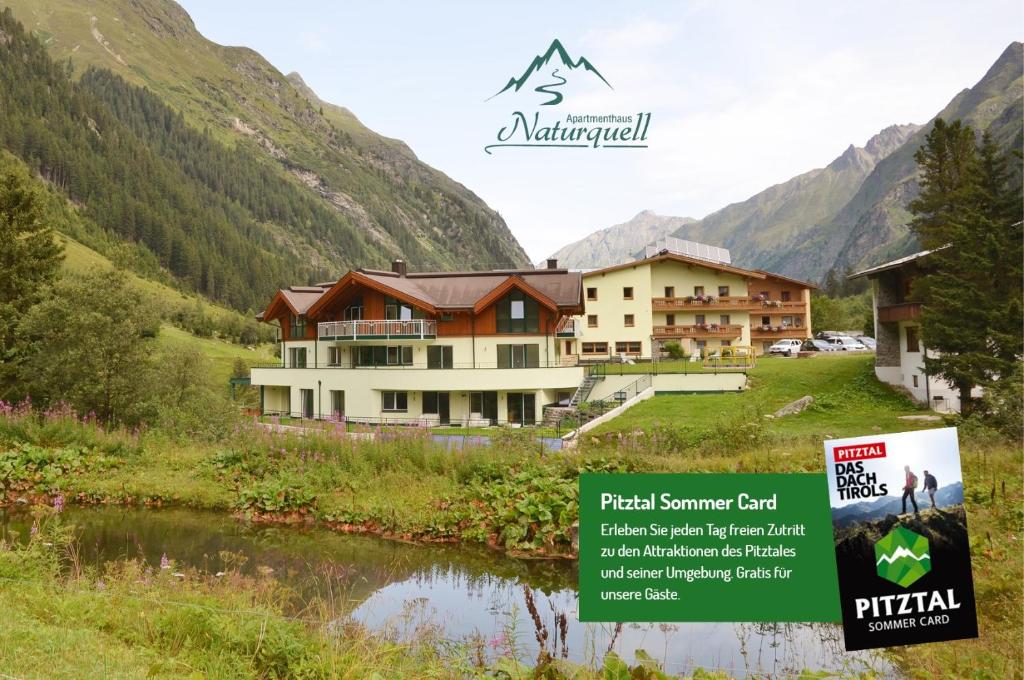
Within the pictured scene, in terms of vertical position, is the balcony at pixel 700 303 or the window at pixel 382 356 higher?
the balcony at pixel 700 303

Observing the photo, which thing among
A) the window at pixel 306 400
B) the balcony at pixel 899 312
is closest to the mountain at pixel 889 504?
the balcony at pixel 899 312

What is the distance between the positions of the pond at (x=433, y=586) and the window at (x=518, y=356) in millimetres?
19455

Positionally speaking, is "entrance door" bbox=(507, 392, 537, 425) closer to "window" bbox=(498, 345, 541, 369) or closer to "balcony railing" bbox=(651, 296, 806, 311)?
"window" bbox=(498, 345, 541, 369)

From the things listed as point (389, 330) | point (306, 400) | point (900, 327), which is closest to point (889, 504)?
point (900, 327)

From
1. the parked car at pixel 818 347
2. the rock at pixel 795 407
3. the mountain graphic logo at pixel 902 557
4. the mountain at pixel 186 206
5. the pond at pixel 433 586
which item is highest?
the mountain at pixel 186 206

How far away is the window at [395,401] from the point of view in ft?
108

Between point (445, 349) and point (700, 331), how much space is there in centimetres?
2224

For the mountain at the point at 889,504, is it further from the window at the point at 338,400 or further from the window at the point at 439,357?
the window at the point at 338,400

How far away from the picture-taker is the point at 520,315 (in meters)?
33.1

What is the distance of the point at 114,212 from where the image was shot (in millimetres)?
129125

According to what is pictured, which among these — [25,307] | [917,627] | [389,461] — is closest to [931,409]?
[389,461]

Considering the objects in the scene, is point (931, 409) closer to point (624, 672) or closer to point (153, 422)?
point (624, 672)

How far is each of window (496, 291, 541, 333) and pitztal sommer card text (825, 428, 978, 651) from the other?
28.6m

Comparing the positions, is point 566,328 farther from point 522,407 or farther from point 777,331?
point 777,331
